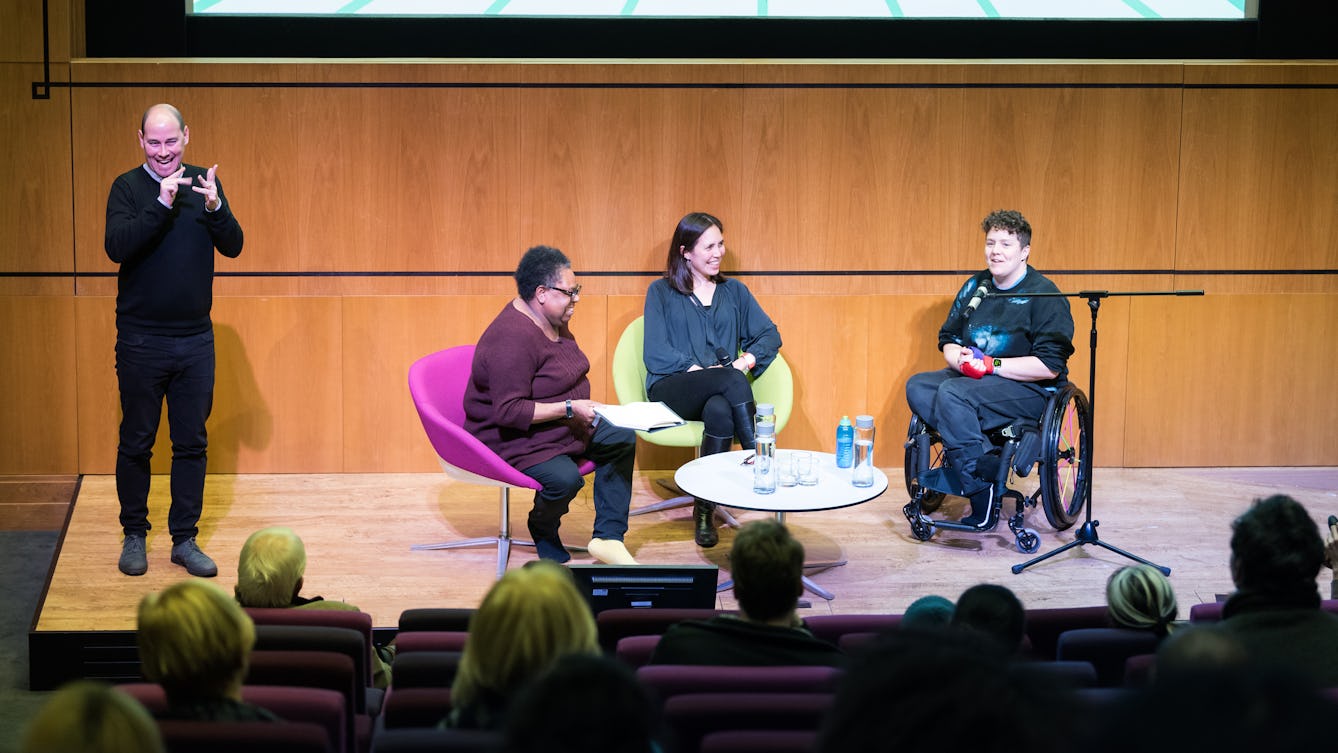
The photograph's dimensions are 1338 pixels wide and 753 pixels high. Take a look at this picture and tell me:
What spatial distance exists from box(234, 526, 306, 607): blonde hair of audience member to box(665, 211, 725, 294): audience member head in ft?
8.54

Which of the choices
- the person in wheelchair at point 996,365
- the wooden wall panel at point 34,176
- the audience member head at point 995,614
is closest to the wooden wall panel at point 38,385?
the wooden wall panel at point 34,176

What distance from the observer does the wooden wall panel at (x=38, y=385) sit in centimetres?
575

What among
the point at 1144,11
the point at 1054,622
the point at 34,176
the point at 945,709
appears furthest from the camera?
the point at 1144,11

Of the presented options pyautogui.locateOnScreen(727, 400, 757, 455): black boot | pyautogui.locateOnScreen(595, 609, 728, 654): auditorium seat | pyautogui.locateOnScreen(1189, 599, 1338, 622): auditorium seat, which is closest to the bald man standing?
pyautogui.locateOnScreen(727, 400, 757, 455): black boot

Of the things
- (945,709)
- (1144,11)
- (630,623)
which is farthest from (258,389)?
(945,709)

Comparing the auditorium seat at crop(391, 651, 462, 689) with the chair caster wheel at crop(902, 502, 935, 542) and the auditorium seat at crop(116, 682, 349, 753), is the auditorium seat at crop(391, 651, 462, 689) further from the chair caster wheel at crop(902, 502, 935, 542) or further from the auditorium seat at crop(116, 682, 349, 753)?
the chair caster wheel at crop(902, 502, 935, 542)

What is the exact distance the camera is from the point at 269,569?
305cm

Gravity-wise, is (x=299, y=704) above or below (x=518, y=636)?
below

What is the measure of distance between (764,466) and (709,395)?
0.74 metres

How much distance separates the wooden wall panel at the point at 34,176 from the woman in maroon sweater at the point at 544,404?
2239mm

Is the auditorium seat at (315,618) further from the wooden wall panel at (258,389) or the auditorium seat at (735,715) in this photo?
the wooden wall panel at (258,389)

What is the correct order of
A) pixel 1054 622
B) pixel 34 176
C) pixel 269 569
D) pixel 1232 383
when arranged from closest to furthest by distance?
pixel 269 569 < pixel 1054 622 < pixel 34 176 < pixel 1232 383

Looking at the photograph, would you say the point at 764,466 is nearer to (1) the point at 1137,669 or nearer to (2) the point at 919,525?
(2) the point at 919,525

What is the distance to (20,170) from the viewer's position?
5.66 m
